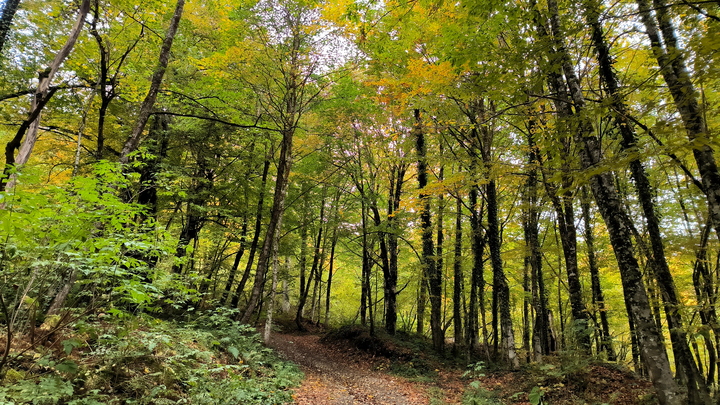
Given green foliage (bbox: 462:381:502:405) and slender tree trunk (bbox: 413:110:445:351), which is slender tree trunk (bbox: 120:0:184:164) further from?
green foliage (bbox: 462:381:502:405)

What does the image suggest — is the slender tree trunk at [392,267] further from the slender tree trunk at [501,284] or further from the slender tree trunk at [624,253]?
the slender tree trunk at [624,253]

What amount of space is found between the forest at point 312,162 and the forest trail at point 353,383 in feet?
3.04

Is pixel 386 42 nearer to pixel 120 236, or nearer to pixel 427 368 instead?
pixel 120 236

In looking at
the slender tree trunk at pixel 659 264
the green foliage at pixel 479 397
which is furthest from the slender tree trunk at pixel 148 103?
the green foliage at pixel 479 397

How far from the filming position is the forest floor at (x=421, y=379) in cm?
625

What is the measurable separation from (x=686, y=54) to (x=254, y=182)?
41.9 ft

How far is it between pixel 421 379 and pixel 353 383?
2234 millimetres

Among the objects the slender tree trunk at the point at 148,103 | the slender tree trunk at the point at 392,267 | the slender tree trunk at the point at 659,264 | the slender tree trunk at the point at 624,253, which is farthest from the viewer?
the slender tree trunk at the point at 392,267

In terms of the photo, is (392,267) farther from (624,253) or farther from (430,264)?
(624,253)

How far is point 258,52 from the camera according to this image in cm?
969

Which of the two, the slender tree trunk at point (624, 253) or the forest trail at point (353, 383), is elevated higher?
the slender tree trunk at point (624, 253)

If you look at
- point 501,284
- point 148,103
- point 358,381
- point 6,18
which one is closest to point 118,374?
point 148,103

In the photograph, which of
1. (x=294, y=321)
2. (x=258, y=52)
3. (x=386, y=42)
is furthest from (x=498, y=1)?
(x=294, y=321)

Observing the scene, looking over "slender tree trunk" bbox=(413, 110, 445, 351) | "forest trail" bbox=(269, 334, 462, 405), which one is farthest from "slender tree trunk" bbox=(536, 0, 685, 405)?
"slender tree trunk" bbox=(413, 110, 445, 351)
